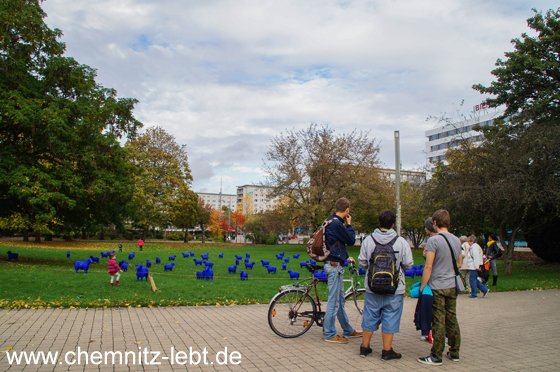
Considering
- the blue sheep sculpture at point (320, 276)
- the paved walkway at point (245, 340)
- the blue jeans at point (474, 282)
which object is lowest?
the paved walkway at point (245, 340)

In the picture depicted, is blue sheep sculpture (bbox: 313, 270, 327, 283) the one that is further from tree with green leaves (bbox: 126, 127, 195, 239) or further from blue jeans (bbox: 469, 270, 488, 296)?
tree with green leaves (bbox: 126, 127, 195, 239)

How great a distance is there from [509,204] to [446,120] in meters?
5.44

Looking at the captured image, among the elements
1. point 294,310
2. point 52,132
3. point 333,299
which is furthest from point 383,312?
point 52,132

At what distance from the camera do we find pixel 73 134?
17734 mm

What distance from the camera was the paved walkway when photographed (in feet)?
15.7

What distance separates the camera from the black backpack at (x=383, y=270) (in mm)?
4879

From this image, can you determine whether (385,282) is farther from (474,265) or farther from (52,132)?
(52,132)

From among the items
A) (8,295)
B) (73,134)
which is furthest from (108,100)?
(8,295)

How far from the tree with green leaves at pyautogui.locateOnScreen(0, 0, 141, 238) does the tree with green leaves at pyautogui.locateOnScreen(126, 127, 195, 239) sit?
70.8 feet

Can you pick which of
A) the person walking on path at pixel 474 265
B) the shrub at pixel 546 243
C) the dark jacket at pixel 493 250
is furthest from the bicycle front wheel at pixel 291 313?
the shrub at pixel 546 243

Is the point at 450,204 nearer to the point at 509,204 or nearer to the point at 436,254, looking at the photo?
the point at 509,204

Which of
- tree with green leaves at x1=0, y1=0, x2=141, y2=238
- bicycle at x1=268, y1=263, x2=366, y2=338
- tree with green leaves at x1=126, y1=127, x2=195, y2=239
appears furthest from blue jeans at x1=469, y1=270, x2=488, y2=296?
tree with green leaves at x1=126, y1=127, x2=195, y2=239

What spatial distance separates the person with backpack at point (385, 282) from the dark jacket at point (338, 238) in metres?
0.44

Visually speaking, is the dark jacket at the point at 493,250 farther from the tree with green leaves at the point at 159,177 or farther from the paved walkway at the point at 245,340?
the tree with green leaves at the point at 159,177
